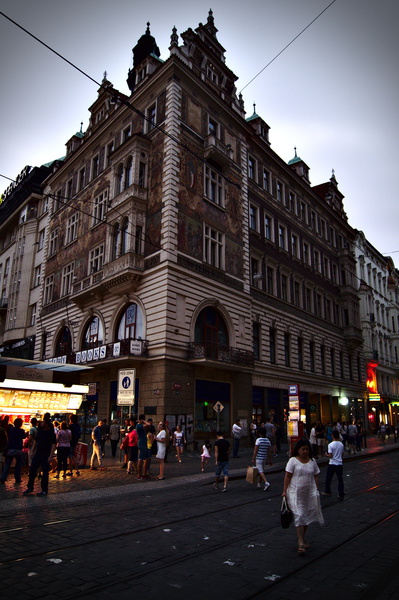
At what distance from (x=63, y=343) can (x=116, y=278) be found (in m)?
10.6

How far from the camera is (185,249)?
1027 inches

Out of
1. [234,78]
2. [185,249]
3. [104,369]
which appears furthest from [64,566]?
[234,78]

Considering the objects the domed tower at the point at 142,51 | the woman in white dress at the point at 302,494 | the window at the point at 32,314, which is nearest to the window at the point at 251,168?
the domed tower at the point at 142,51

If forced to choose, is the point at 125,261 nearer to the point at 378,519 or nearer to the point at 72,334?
the point at 72,334

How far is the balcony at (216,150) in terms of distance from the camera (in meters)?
28.8

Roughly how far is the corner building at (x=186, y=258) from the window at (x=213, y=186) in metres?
0.10

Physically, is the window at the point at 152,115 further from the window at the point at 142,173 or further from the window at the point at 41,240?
the window at the point at 41,240

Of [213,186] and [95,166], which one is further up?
[95,166]

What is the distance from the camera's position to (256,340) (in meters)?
32.0

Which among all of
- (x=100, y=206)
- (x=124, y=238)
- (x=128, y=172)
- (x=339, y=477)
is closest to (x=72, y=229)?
(x=100, y=206)

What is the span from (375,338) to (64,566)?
172 ft

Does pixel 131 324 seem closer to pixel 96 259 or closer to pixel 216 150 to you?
pixel 96 259

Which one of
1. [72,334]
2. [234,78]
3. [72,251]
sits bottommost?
[72,334]

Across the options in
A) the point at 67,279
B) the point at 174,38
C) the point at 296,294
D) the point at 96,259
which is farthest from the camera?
the point at 296,294
